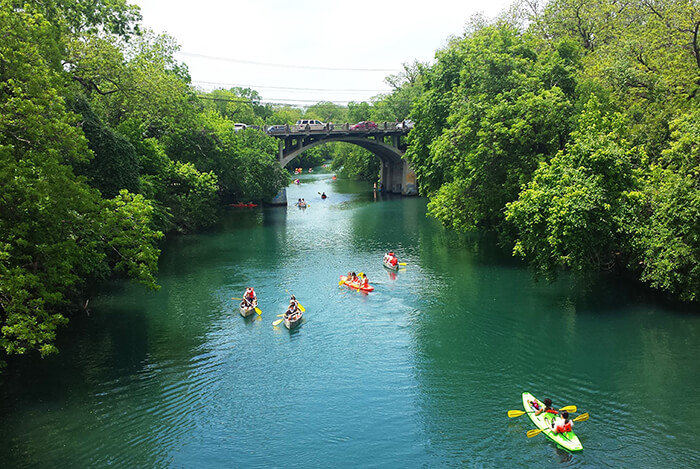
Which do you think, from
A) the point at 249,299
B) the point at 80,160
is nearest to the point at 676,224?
the point at 249,299

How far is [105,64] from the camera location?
3159cm

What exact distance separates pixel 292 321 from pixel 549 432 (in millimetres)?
12800

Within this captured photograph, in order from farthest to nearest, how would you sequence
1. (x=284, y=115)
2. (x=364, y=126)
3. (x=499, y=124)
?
(x=284, y=115)
(x=364, y=126)
(x=499, y=124)

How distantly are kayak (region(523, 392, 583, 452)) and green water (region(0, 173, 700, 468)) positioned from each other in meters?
0.30

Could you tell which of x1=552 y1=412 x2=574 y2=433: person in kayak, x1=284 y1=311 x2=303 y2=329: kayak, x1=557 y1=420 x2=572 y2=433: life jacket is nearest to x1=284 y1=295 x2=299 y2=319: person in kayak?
x1=284 y1=311 x2=303 y2=329: kayak

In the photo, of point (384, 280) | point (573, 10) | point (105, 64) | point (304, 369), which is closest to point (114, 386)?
point (304, 369)

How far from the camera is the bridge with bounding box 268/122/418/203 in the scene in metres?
71.3

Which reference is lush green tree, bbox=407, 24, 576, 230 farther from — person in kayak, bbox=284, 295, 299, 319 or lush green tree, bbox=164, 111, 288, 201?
lush green tree, bbox=164, 111, 288, 201

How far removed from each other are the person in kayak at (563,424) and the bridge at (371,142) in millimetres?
57624

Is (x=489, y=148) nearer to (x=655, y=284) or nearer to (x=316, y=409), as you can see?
(x=655, y=284)

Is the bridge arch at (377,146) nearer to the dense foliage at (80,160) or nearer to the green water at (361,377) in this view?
the dense foliage at (80,160)

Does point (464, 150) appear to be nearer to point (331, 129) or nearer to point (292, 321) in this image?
point (292, 321)

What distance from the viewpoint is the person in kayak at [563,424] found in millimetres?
15992

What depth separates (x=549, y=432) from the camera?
53.2 ft
